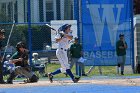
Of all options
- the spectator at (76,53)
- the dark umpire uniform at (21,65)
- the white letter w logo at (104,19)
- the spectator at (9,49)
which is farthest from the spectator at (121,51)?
the dark umpire uniform at (21,65)

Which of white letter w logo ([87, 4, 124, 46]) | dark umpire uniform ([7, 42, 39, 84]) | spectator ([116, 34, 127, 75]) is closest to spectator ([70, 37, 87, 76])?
white letter w logo ([87, 4, 124, 46])

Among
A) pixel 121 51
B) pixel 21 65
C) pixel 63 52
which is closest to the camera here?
pixel 63 52

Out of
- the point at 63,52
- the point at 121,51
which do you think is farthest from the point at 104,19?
the point at 63,52

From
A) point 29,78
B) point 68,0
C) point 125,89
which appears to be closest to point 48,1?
Result: point 68,0

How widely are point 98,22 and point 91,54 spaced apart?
1475 mm

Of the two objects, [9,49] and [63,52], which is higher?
[63,52]

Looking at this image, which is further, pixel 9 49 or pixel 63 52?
pixel 9 49

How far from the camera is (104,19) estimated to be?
22.0m

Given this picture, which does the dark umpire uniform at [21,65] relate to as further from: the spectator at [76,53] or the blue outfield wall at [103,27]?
the blue outfield wall at [103,27]

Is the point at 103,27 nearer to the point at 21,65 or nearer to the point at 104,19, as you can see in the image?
the point at 104,19

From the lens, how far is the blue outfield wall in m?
21.8

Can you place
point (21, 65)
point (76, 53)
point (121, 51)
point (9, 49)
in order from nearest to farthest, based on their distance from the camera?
point (21, 65), point (76, 53), point (121, 51), point (9, 49)

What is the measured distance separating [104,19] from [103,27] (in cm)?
37

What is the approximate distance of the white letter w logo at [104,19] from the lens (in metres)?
21.8
